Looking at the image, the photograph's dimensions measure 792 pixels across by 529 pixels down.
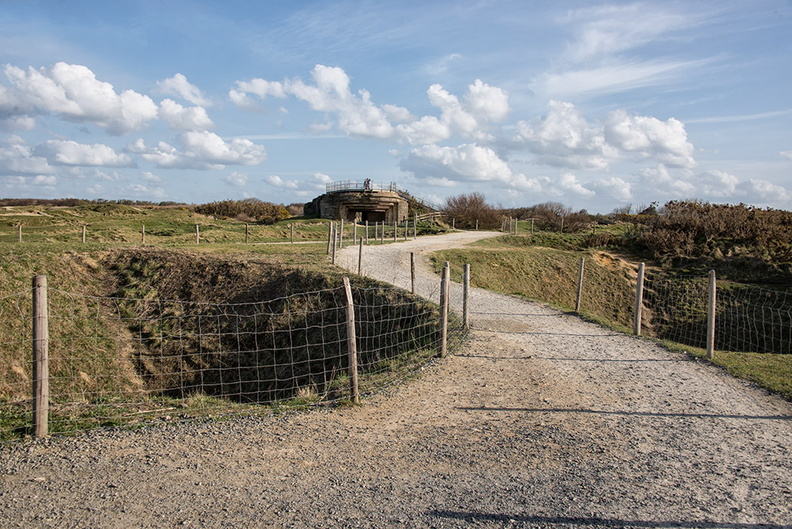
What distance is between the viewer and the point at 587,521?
4473mm

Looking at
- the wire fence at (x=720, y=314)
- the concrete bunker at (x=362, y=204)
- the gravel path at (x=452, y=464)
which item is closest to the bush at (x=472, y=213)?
the concrete bunker at (x=362, y=204)

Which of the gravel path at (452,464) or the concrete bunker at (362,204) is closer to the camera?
the gravel path at (452,464)

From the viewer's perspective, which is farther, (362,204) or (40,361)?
(362,204)

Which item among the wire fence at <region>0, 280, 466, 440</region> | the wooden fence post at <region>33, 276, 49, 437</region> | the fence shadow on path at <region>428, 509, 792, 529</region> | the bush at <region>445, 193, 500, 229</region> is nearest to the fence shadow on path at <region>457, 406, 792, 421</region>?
the wire fence at <region>0, 280, 466, 440</region>

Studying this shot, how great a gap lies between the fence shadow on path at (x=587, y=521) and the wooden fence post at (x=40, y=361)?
14.5ft

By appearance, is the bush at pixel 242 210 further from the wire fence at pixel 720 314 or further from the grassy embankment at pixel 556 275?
the wire fence at pixel 720 314

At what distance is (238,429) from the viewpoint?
6539 mm

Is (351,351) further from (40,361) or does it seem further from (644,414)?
(644,414)

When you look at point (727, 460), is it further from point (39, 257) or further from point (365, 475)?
point (39, 257)

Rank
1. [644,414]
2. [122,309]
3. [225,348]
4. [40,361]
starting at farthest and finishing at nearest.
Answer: [122,309]
[225,348]
[644,414]
[40,361]

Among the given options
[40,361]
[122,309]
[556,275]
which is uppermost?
[40,361]

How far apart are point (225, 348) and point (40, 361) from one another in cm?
1053

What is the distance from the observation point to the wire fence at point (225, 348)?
35.4ft

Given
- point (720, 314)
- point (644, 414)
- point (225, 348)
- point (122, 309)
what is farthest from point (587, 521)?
point (720, 314)
